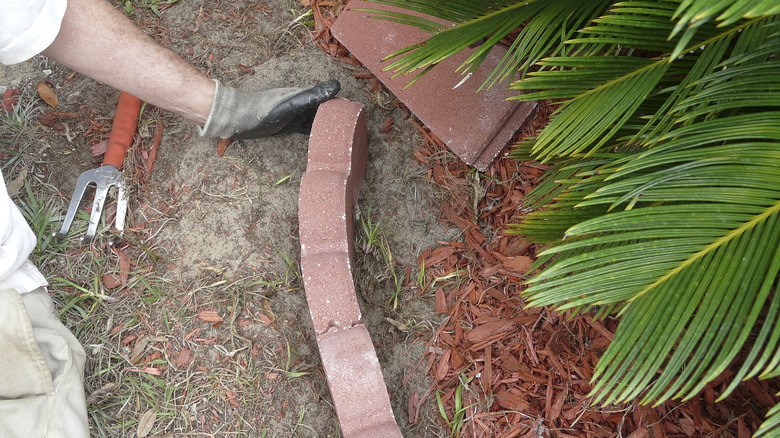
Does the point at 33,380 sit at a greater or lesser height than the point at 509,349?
lesser

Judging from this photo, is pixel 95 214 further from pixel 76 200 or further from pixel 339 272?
pixel 339 272

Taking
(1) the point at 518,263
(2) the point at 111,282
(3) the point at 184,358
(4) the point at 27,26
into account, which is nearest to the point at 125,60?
(4) the point at 27,26

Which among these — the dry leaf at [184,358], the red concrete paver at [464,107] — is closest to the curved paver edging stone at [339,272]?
the red concrete paver at [464,107]

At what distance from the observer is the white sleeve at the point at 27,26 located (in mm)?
1519

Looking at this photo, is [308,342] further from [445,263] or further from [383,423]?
[445,263]

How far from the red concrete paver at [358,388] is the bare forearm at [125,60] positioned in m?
0.91

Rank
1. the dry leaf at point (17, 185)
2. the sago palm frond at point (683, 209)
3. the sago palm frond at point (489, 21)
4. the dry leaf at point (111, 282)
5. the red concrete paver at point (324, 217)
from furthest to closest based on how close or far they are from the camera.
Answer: the dry leaf at point (17, 185), the dry leaf at point (111, 282), the red concrete paver at point (324, 217), the sago palm frond at point (489, 21), the sago palm frond at point (683, 209)

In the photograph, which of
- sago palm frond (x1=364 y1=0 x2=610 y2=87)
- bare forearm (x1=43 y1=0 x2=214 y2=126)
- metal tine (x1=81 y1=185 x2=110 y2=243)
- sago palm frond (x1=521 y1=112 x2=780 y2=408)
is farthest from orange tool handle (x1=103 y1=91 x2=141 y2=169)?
sago palm frond (x1=521 y1=112 x2=780 y2=408)

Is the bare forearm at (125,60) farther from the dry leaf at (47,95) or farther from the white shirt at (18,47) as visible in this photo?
the dry leaf at (47,95)

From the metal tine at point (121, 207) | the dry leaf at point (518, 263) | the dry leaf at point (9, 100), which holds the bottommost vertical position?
the metal tine at point (121, 207)

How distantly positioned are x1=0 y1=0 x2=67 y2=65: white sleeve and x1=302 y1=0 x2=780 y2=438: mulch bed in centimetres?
114

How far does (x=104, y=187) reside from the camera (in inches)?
80.8

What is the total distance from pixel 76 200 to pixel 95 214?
0.27ft

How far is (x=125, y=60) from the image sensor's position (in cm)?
179
